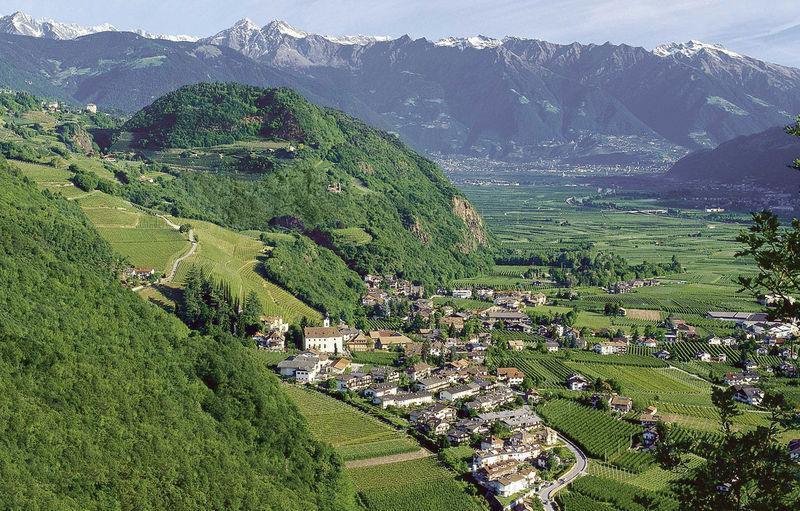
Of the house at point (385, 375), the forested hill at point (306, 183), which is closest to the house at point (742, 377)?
the house at point (385, 375)

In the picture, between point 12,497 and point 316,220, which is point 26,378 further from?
point 316,220

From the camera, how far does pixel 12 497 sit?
61.0 ft

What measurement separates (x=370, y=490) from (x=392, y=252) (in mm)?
44189

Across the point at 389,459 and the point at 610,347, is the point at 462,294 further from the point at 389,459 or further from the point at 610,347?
the point at 389,459

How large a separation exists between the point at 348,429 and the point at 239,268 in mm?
22292

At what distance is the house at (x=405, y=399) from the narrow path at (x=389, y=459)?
6.06 metres

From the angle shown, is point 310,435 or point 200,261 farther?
point 200,261

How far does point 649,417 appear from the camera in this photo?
41.9 m

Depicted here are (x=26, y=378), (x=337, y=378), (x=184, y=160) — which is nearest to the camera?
(x=26, y=378)

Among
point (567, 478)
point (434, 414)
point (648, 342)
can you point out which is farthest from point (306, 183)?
point (567, 478)

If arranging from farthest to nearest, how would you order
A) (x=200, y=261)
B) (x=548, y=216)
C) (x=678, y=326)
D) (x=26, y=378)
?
1. (x=548, y=216)
2. (x=678, y=326)
3. (x=200, y=261)
4. (x=26, y=378)

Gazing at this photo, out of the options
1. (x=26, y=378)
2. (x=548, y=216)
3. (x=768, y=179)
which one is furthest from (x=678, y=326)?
(x=768, y=179)

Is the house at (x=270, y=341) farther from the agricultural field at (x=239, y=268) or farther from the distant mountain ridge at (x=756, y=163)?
the distant mountain ridge at (x=756, y=163)

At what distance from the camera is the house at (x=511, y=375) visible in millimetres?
47000
